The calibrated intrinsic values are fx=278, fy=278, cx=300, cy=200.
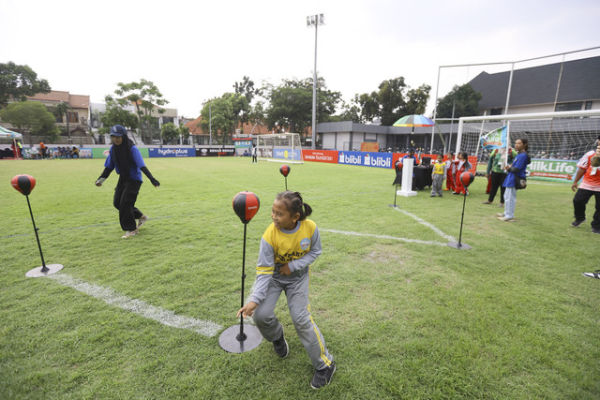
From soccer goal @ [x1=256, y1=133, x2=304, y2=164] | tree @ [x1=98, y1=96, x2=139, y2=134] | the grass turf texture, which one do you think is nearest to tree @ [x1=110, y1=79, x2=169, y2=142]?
tree @ [x1=98, y1=96, x2=139, y2=134]

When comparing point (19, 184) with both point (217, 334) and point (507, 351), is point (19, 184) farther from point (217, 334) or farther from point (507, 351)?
point (507, 351)

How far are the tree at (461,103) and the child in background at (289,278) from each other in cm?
3365

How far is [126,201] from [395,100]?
4680 cm

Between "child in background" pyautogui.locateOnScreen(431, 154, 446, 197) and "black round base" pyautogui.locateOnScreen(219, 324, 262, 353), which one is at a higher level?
"child in background" pyautogui.locateOnScreen(431, 154, 446, 197)

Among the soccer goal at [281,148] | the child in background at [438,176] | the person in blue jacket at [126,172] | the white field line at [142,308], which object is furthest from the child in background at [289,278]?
the soccer goal at [281,148]

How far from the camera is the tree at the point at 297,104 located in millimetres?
47312

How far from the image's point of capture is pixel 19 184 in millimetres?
A: 3875

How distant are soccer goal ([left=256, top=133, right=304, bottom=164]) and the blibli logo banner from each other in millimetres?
3988

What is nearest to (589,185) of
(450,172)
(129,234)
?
(450,172)

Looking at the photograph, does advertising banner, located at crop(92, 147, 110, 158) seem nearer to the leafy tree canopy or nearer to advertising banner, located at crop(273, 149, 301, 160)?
the leafy tree canopy

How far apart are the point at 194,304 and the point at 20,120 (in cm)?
4850

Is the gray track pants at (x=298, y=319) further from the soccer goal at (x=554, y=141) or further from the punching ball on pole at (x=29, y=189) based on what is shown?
the soccer goal at (x=554, y=141)

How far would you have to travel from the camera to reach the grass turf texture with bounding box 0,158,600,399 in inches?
84.3

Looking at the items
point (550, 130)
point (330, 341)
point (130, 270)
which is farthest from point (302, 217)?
point (550, 130)
